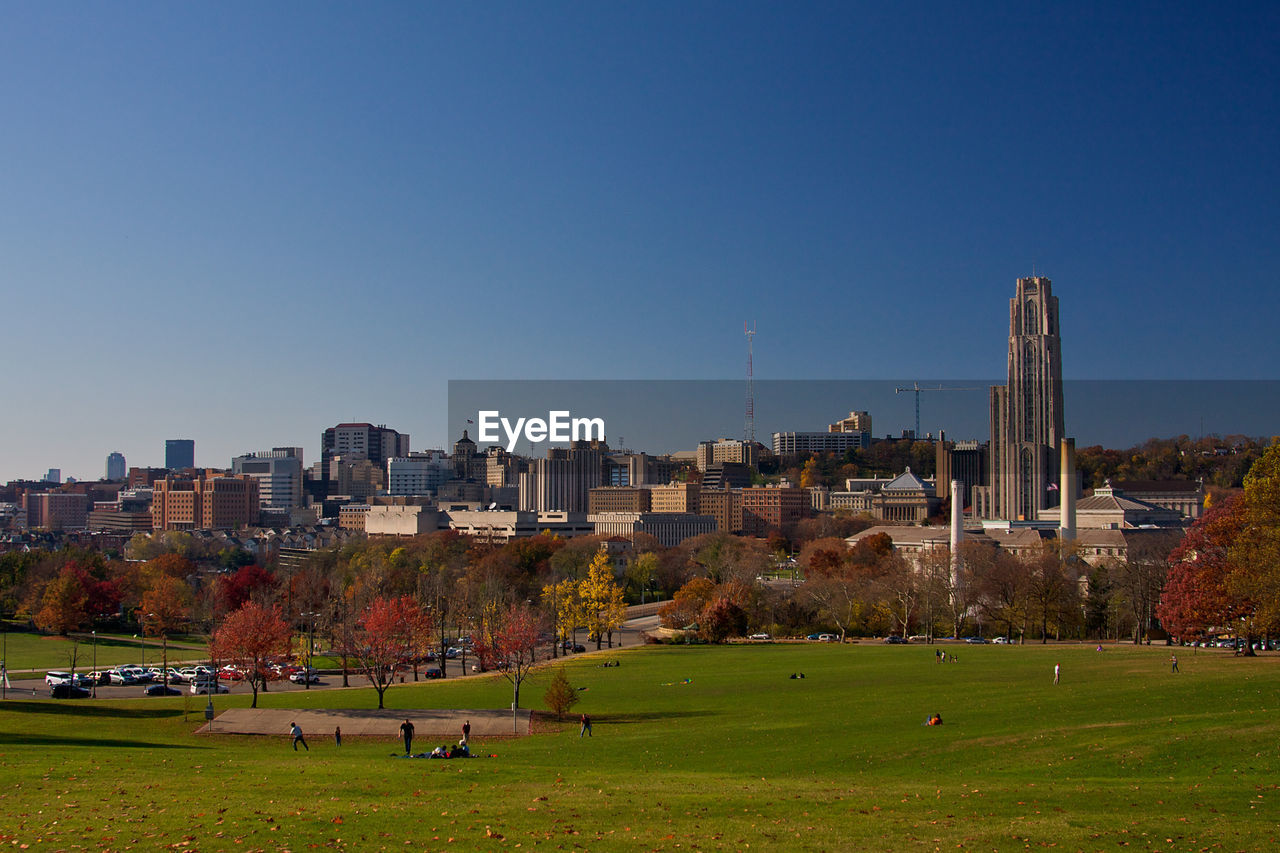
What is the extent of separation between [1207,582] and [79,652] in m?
72.3

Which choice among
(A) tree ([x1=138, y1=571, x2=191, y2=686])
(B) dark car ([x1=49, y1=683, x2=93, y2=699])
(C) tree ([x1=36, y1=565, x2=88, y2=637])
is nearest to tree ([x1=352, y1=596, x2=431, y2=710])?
(B) dark car ([x1=49, y1=683, x2=93, y2=699])

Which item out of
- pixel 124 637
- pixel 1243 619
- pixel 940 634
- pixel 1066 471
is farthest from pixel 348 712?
pixel 1066 471

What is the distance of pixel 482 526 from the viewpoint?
185500 mm

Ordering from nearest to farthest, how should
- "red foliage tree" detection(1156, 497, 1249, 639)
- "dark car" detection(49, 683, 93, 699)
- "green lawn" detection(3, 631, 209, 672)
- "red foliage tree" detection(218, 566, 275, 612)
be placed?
"red foliage tree" detection(1156, 497, 1249, 639), "dark car" detection(49, 683, 93, 699), "green lawn" detection(3, 631, 209, 672), "red foliage tree" detection(218, 566, 275, 612)

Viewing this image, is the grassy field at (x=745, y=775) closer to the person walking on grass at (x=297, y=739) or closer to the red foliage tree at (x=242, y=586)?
the person walking on grass at (x=297, y=739)

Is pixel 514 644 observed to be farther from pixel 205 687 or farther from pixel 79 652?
pixel 79 652

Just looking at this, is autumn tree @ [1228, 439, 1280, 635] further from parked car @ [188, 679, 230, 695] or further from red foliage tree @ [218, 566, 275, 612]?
red foliage tree @ [218, 566, 275, 612]

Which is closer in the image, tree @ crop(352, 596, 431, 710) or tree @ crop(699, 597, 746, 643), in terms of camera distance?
tree @ crop(352, 596, 431, 710)

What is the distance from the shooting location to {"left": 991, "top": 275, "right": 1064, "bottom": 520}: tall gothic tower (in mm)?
184625

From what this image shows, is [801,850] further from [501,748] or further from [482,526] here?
[482,526]

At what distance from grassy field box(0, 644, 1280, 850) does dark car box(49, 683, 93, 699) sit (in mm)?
8052

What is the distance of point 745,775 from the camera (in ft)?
84.9

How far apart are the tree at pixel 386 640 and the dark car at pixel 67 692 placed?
13.4m

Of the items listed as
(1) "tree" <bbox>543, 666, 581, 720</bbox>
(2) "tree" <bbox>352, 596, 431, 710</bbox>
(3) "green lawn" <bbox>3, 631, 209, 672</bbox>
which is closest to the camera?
(1) "tree" <bbox>543, 666, 581, 720</bbox>
